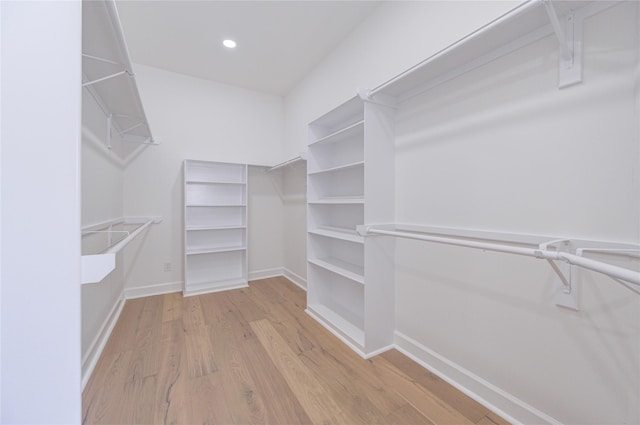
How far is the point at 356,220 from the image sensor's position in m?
2.38

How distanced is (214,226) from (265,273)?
1077 millimetres

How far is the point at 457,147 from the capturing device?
1580mm

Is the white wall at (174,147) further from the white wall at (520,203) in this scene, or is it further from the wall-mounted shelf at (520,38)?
the wall-mounted shelf at (520,38)

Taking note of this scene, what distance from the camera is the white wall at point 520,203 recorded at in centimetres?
102

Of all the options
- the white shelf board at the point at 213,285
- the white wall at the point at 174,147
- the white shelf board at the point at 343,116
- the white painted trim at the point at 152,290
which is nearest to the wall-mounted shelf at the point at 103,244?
the white wall at the point at 174,147

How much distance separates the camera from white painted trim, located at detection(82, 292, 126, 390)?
5.48 ft

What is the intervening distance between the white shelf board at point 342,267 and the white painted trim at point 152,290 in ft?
6.33

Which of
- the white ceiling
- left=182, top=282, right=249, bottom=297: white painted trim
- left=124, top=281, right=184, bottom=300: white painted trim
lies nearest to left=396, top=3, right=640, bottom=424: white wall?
the white ceiling

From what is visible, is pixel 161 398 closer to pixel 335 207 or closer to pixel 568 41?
pixel 335 207

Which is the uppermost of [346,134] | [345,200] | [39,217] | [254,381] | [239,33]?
[239,33]

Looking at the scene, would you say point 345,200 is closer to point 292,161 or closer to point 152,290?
point 292,161

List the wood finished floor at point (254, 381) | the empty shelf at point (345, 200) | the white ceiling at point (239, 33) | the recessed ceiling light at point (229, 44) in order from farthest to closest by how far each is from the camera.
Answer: the recessed ceiling light at point (229, 44) → the white ceiling at point (239, 33) → the empty shelf at point (345, 200) → the wood finished floor at point (254, 381)

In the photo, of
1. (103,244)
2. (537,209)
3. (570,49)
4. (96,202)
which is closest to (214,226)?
(103,244)

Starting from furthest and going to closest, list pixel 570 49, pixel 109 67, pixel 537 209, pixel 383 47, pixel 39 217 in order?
1. pixel 383 47
2. pixel 109 67
3. pixel 537 209
4. pixel 570 49
5. pixel 39 217
